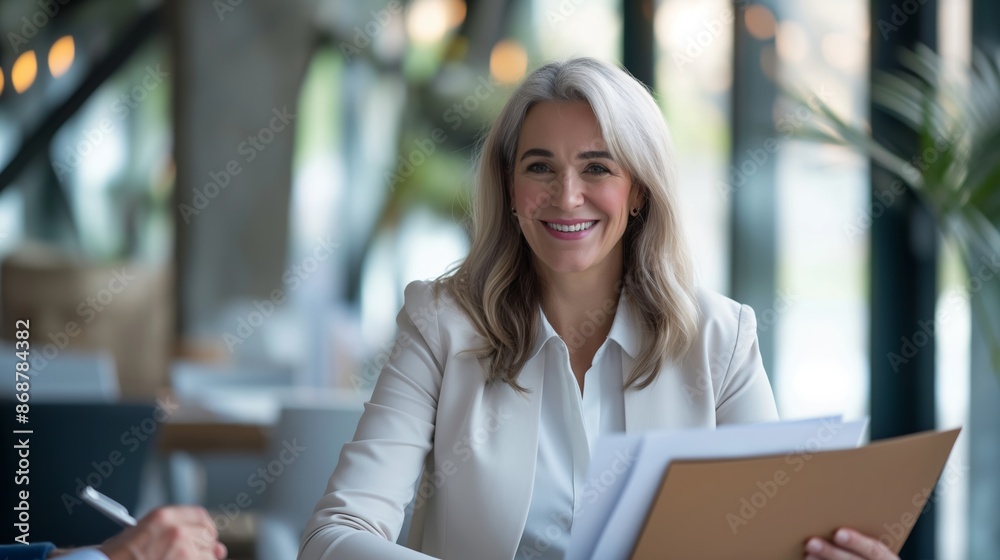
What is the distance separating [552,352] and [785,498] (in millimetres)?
567

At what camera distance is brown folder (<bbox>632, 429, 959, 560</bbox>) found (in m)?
1.20

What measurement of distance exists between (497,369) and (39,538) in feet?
5.31

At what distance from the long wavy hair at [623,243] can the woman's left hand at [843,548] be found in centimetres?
44

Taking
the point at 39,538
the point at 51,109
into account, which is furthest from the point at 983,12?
the point at 51,109

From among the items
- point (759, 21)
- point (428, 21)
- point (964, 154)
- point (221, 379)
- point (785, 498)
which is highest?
point (428, 21)

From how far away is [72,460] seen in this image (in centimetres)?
275

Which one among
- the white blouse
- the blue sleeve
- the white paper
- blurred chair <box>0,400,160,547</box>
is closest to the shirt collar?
the white blouse

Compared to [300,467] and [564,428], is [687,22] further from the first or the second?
[564,428]

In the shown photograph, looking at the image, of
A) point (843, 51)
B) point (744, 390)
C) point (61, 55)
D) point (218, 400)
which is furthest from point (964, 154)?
point (61, 55)

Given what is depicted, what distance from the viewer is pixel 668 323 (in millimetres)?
1710

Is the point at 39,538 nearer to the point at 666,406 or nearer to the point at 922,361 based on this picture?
the point at 666,406

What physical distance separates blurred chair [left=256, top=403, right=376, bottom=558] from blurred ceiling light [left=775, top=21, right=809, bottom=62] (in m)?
2.17

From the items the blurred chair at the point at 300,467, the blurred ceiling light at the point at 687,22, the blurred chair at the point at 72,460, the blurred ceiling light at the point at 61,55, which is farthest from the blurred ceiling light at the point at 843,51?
the blurred ceiling light at the point at 61,55

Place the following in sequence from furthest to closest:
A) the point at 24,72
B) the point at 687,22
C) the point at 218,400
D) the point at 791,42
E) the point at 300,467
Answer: the point at 24,72, the point at 687,22, the point at 791,42, the point at 218,400, the point at 300,467
